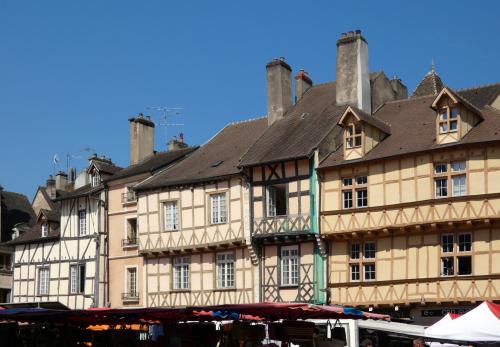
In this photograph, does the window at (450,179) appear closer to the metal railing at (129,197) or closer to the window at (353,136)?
the window at (353,136)

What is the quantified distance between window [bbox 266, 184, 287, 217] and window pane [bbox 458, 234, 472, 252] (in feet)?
21.4

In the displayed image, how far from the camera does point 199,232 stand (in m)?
32.6

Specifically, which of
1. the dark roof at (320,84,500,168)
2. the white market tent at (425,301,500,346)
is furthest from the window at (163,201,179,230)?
the white market tent at (425,301,500,346)

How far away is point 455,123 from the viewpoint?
27219 millimetres

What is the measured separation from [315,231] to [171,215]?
690 centimetres

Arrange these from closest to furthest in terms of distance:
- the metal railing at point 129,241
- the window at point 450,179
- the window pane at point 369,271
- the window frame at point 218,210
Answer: the window at point 450,179 → the window pane at point 369,271 → the window frame at point 218,210 → the metal railing at point 129,241

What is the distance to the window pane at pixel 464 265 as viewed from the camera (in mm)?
26422

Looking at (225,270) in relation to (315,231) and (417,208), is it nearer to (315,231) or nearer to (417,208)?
(315,231)

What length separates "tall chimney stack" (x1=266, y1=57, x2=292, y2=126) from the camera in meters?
34.3

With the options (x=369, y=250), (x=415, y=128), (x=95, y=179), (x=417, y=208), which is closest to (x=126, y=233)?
(x=95, y=179)

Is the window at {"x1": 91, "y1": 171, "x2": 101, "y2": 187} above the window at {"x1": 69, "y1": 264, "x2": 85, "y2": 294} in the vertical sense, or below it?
above

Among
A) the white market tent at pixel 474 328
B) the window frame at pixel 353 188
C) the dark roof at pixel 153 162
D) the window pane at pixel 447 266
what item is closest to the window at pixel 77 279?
the dark roof at pixel 153 162

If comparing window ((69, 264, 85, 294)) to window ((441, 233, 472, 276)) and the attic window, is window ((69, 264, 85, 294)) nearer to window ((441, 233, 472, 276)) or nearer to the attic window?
the attic window

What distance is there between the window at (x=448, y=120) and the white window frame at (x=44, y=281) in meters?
20.1
